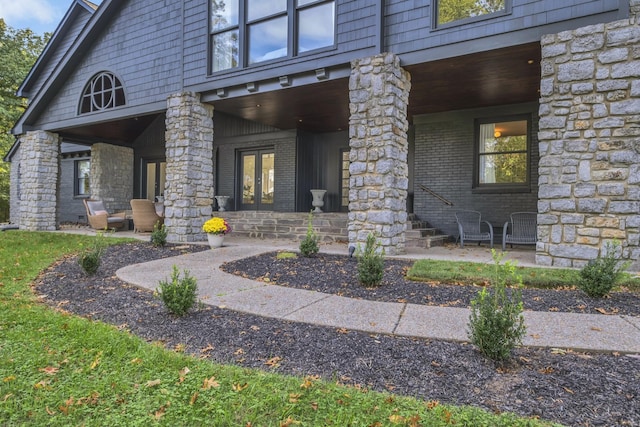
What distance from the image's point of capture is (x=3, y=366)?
2.44m

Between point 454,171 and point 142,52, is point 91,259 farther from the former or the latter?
point 454,171

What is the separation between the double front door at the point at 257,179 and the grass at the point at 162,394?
9.71m

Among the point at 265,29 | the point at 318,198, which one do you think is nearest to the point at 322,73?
the point at 265,29

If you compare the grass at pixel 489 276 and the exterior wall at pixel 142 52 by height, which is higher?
the exterior wall at pixel 142 52

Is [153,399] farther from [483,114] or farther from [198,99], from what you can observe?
[483,114]

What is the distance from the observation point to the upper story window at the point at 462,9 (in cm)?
599

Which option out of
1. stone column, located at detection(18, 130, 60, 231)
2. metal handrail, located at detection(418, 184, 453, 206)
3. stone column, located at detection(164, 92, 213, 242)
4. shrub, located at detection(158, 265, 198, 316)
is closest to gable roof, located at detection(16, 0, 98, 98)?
stone column, located at detection(18, 130, 60, 231)

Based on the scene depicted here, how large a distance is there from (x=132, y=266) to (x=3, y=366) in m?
3.47

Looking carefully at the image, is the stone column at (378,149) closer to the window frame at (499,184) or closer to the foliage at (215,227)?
the foliage at (215,227)

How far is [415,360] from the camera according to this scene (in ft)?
8.36

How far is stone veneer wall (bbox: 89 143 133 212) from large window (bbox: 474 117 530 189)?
12.4 meters

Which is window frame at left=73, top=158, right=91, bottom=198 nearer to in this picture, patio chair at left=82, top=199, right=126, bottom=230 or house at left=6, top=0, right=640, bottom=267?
house at left=6, top=0, right=640, bottom=267

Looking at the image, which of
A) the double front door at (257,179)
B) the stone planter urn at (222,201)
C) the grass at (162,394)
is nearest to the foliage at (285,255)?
the grass at (162,394)

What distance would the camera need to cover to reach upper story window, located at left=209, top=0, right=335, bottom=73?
7.30 meters
